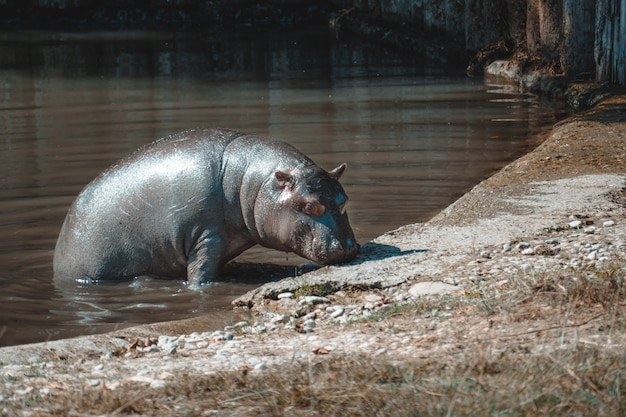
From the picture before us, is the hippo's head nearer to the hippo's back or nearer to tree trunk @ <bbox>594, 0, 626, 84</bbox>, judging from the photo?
the hippo's back

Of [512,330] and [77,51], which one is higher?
[77,51]

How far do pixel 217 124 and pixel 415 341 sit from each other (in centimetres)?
890

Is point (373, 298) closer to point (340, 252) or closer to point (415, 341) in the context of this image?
point (340, 252)

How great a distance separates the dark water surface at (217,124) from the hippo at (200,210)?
22cm

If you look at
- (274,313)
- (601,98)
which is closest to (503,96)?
(601,98)

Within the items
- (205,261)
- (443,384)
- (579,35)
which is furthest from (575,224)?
(579,35)

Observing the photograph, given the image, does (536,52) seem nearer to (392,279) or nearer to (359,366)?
(392,279)

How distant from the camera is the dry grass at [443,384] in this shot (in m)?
3.95

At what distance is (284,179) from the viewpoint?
23.9 ft

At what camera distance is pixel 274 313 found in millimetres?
6430

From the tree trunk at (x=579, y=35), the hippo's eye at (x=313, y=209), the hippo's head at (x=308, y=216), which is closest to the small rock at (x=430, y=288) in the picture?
the hippo's head at (x=308, y=216)

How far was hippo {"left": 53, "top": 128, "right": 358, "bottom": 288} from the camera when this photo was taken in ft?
23.7

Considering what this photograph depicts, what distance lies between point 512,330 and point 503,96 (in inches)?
446

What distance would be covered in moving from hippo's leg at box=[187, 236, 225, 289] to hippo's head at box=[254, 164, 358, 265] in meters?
0.33
